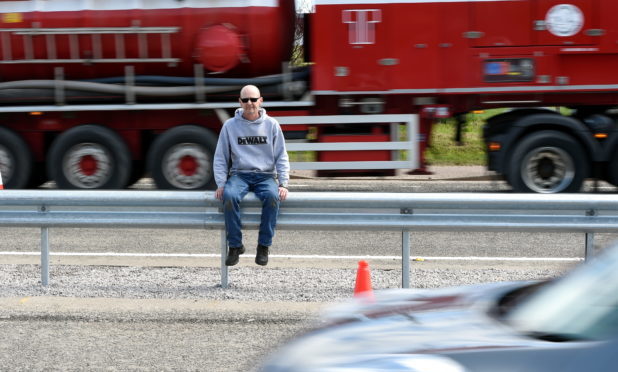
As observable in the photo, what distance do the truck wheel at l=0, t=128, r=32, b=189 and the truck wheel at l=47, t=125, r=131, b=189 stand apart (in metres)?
0.38

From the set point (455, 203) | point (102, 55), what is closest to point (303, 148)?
point (102, 55)

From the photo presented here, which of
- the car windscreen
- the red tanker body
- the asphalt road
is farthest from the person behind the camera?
the red tanker body

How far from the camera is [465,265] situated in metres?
8.82

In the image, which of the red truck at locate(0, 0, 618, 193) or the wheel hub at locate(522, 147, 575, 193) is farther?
the wheel hub at locate(522, 147, 575, 193)

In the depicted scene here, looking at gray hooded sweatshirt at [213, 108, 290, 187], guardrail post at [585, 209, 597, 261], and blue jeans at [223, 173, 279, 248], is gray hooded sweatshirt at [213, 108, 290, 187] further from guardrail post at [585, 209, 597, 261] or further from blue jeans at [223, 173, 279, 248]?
guardrail post at [585, 209, 597, 261]

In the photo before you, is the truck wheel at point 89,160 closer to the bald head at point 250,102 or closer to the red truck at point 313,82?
the red truck at point 313,82

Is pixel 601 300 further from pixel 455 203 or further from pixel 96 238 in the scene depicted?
pixel 96 238

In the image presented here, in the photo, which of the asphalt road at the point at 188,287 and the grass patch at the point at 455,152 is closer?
the asphalt road at the point at 188,287

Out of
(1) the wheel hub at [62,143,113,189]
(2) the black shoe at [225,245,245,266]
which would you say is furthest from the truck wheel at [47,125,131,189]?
(2) the black shoe at [225,245,245,266]

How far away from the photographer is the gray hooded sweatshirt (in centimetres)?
765

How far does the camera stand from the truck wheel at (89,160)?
45.4ft

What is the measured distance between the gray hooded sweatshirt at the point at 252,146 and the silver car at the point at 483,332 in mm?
3646

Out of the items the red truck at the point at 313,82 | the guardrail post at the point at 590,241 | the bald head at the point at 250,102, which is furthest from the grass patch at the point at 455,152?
the bald head at the point at 250,102

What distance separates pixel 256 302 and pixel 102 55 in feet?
25.0
